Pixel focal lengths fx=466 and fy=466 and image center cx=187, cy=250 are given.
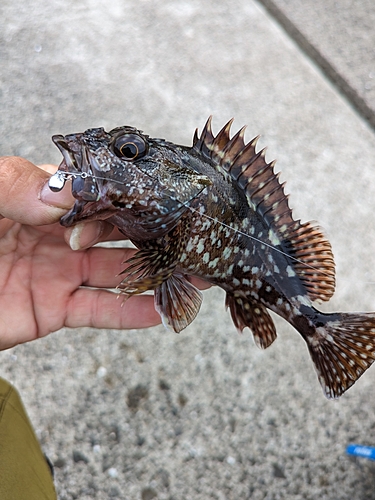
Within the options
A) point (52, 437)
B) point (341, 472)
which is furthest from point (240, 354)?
point (52, 437)

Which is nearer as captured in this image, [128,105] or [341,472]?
[341,472]

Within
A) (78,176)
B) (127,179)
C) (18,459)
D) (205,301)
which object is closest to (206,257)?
(127,179)

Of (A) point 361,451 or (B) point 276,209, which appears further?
(A) point 361,451

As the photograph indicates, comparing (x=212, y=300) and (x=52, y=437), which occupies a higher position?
(x=212, y=300)

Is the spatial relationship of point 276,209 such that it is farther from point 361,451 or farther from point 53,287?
point 361,451

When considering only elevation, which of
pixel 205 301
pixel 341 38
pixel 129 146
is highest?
pixel 341 38

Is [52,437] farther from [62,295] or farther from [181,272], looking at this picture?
[181,272]

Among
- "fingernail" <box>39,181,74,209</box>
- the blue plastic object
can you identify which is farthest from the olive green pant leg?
the blue plastic object

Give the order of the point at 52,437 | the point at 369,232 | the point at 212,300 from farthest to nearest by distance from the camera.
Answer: the point at 369,232 → the point at 212,300 → the point at 52,437
